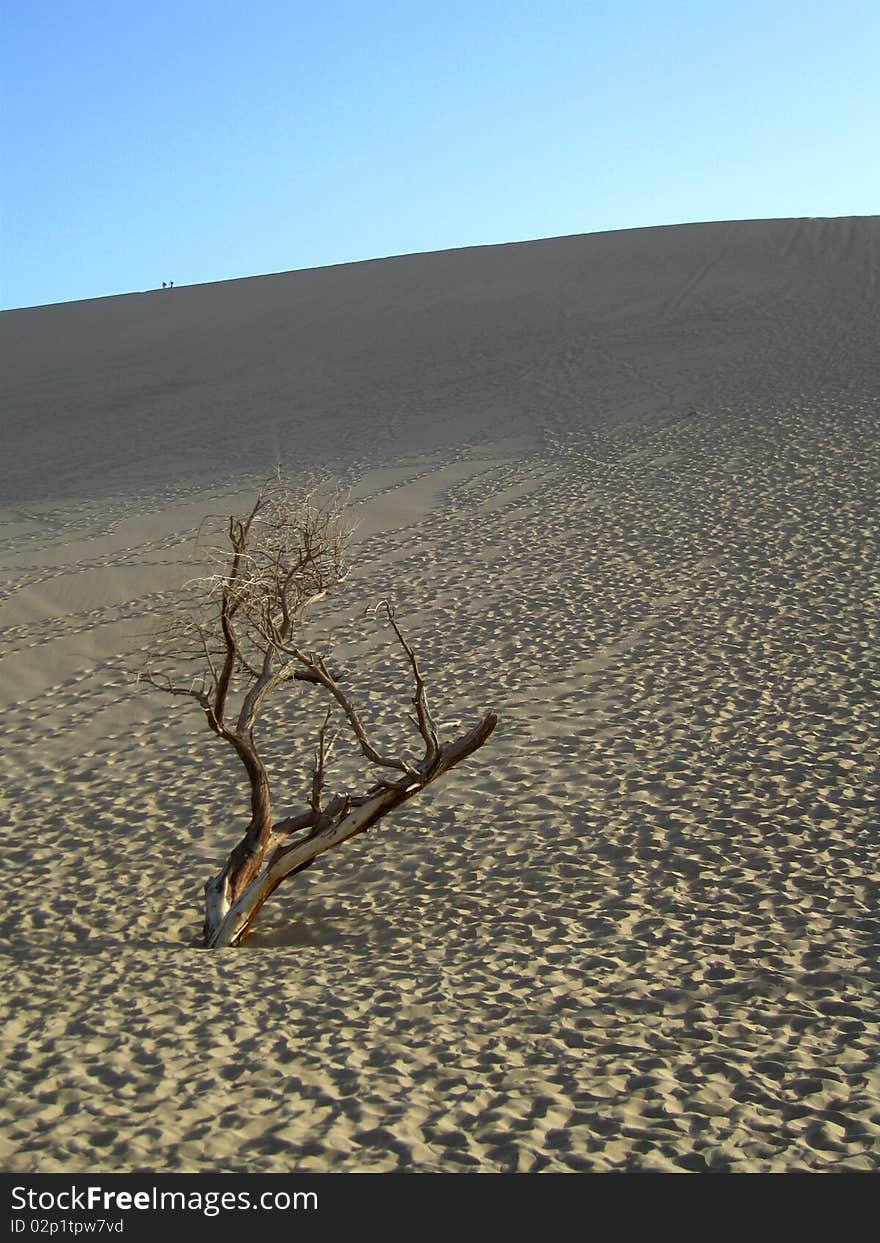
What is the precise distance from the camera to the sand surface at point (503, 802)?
208 inches

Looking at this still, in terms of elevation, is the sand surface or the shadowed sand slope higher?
the shadowed sand slope

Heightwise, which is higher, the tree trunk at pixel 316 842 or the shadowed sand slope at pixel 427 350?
the shadowed sand slope at pixel 427 350

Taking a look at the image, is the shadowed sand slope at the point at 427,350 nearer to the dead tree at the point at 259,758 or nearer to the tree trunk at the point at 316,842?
the dead tree at the point at 259,758

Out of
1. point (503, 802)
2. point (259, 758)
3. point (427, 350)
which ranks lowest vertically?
point (503, 802)

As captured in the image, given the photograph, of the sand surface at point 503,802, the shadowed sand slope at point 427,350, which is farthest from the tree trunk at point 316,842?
the shadowed sand slope at point 427,350

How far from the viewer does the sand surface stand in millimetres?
5277

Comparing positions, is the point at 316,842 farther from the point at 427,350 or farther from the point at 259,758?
the point at 427,350

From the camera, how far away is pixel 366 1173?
4672mm

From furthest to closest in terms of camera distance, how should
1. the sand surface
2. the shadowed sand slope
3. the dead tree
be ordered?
1. the shadowed sand slope
2. the dead tree
3. the sand surface

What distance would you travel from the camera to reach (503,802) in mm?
9602

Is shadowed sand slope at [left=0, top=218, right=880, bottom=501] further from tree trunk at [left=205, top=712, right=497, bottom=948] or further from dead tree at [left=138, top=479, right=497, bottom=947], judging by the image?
tree trunk at [left=205, top=712, right=497, bottom=948]

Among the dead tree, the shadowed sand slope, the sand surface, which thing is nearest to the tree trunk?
the dead tree

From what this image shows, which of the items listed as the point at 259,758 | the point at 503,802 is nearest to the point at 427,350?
the point at 503,802

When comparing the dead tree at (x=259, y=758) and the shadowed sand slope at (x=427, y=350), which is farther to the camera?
the shadowed sand slope at (x=427, y=350)
